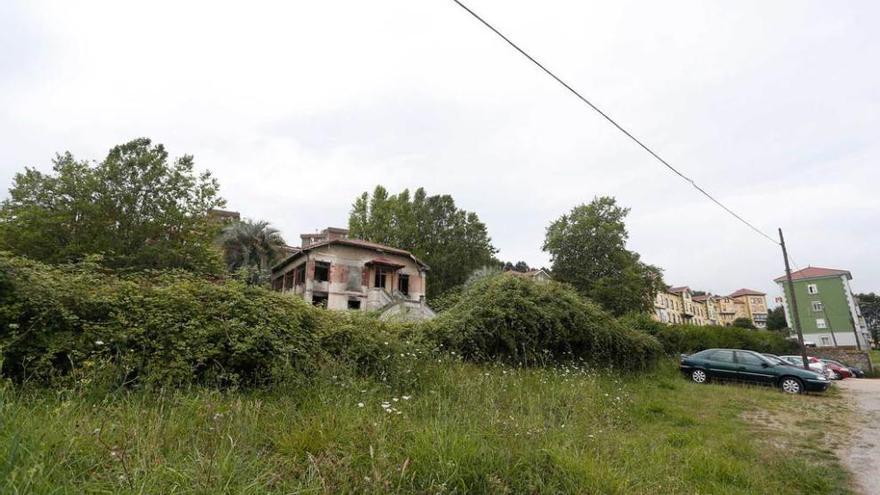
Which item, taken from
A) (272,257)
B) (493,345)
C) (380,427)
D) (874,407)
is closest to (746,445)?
(493,345)

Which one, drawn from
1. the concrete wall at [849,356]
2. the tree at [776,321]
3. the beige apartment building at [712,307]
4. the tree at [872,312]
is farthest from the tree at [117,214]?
the tree at [872,312]

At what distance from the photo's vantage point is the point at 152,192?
21766 mm

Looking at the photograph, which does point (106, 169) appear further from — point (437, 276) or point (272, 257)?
point (437, 276)

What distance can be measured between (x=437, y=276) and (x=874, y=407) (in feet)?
115

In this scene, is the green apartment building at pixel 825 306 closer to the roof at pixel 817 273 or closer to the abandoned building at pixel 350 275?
the roof at pixel 817 273

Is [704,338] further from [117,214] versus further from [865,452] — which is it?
[117,214]

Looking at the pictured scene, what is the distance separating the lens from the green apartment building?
55562 millimetres

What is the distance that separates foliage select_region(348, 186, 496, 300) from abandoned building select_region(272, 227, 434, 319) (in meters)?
8.32

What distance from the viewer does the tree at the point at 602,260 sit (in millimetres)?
35375

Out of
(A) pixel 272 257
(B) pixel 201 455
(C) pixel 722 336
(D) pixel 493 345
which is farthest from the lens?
(A) pixel 272 257

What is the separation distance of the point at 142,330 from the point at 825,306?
77.6 metres

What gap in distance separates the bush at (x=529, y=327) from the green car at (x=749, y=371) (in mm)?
3302

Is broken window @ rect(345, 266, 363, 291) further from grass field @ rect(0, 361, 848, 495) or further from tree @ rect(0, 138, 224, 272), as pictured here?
grass field @ rect(0, 361, 848, 495)

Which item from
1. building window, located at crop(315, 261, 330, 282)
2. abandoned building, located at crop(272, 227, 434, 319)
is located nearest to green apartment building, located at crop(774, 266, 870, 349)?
abandoned building, located at crop(272, 227, 434, 319)
